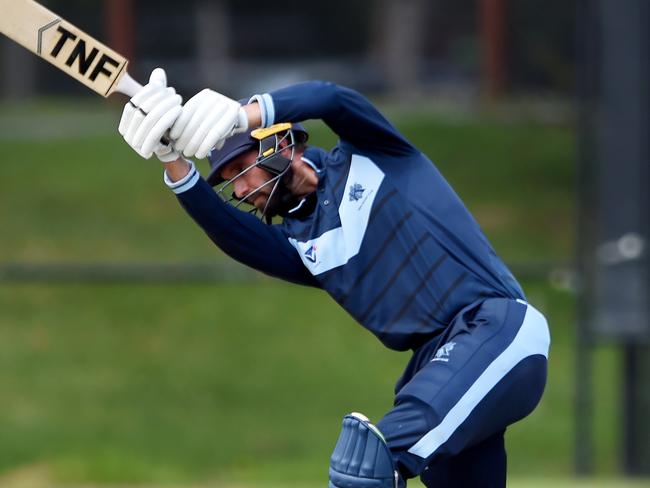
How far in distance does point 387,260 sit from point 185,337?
7.47 metres

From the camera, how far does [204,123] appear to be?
3.43 metres

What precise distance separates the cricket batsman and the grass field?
15.5ft

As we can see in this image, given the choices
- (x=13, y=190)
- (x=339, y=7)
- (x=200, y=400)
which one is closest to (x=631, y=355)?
(x=200, y=400)

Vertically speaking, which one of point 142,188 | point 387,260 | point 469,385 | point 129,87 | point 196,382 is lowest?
point 469,385

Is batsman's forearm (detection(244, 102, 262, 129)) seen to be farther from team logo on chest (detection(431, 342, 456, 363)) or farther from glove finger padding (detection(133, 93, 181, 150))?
team logo on chest (detection(431, 342, 456, 363))

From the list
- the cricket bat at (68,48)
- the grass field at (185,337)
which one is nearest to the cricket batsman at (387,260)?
the cricket bat at (68,48)

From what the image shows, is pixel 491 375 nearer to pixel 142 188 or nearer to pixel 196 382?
pixel 196 382

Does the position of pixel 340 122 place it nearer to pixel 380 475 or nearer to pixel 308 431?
pixel 380 475

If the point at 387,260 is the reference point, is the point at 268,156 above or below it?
above

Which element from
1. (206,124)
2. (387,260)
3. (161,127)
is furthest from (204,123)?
(387,260)

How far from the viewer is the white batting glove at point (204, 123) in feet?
11.3

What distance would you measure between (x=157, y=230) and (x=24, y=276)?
4.37ft

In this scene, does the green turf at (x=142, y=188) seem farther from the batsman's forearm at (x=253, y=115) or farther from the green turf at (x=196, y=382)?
the batsman's forearm at (x=253, y=115)

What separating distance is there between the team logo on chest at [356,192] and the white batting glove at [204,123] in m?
0.63
